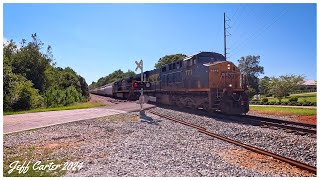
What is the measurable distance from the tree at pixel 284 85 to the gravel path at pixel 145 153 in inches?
1093

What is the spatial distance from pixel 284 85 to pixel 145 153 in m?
33.0

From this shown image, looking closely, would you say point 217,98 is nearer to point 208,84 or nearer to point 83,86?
point 208,84

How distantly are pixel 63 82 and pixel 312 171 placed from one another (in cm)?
4090

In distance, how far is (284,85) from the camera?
35.8 metres

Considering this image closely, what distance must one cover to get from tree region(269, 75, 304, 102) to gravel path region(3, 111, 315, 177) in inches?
1093

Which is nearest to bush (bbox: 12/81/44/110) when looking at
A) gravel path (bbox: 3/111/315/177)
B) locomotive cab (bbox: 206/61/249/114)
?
gravel path (bbox: 3/111/315/177)

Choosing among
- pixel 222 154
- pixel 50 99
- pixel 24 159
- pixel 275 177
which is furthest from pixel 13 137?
pixel 50 99

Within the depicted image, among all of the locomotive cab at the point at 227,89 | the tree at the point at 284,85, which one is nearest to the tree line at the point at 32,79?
the locomotive cab at the point at 227,89

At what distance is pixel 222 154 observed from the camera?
7.35m

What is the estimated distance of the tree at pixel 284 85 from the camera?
35.7m

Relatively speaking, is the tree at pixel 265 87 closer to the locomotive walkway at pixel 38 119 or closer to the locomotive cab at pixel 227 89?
the locomotive cab at pixel 227 89

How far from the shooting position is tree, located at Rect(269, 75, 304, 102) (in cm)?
3569

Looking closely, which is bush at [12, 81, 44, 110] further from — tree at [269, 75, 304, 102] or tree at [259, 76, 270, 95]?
tree at [259, 76, 270, 95]

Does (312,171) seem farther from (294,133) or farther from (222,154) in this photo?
(294,133)
